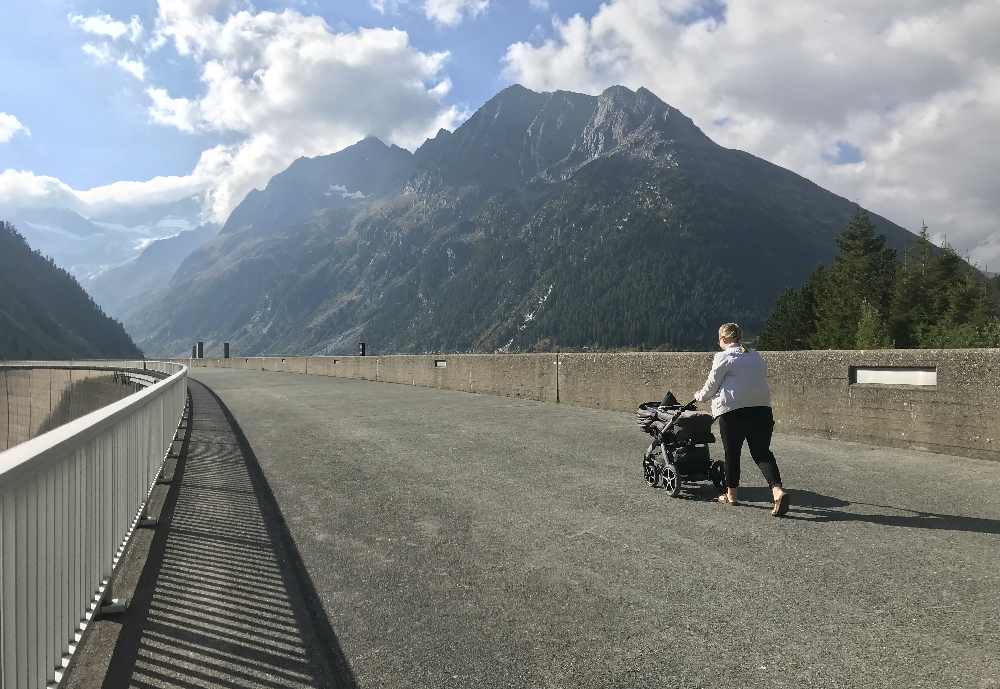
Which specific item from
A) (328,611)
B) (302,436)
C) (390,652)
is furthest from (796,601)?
(302,436)

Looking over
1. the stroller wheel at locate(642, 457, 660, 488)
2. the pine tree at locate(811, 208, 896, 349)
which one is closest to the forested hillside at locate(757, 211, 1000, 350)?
the pine tree at locate(811, 208, 896, 349)

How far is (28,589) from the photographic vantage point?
236 centimetres

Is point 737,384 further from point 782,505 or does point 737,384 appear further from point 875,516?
point 875,516

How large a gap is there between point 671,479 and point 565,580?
2.46 m

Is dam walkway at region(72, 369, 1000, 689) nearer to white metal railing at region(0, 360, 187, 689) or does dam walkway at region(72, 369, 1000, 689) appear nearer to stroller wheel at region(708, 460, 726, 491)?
stroller wheel at region(708, 460, 726, 491)

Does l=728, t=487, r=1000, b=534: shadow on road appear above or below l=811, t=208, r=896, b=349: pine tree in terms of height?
below

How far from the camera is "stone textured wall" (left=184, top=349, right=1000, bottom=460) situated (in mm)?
7082

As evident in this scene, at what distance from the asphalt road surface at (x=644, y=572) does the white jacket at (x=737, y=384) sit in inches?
35.1

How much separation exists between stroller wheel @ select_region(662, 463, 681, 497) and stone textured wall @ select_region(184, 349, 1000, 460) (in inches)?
149

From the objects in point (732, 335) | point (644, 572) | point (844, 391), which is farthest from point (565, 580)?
point (844, 391)

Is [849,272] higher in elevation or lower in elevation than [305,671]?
higher

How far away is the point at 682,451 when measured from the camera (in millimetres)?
5938

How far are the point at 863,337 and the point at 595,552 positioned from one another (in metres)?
54.3

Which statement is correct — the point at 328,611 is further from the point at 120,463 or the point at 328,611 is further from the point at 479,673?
the point at 120,463
